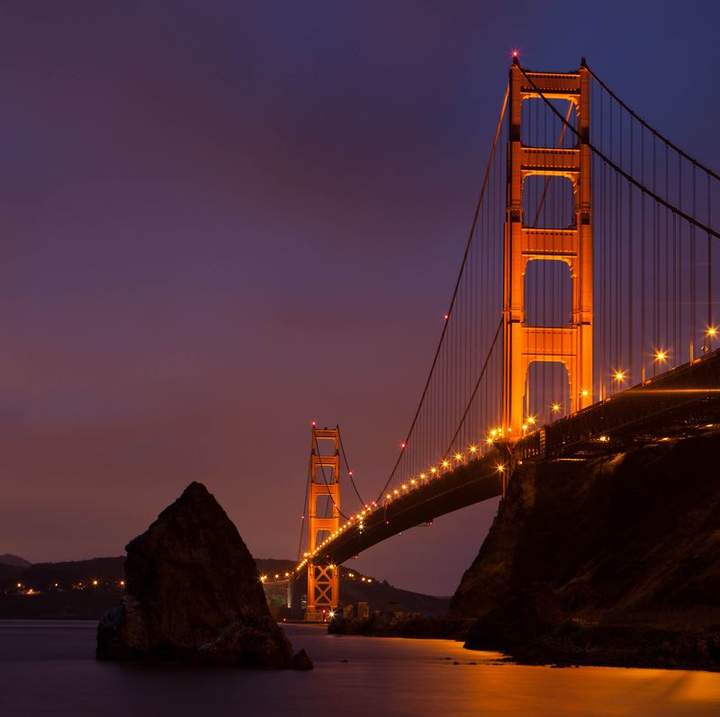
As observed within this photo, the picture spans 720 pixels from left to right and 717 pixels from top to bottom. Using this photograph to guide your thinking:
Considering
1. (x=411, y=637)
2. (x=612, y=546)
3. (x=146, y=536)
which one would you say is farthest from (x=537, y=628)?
(x=411, y=637)

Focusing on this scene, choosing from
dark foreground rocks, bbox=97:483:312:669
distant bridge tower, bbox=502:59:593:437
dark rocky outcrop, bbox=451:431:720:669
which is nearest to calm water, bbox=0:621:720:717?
dark foreground rocks, bbox=97:483:312:669

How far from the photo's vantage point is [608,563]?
5106cm

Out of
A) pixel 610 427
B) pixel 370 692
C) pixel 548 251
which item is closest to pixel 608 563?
pixel 610 427

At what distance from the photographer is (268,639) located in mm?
38969

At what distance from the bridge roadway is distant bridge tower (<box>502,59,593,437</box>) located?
2.84m

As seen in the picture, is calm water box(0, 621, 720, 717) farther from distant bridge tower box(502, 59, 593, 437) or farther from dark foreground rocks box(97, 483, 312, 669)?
distant bridge tower box(502, 59, 593, 437)

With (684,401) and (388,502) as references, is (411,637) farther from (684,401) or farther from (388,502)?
(684,401)

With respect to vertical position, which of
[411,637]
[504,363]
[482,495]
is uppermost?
[504,363]

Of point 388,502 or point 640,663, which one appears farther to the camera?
point 388,502

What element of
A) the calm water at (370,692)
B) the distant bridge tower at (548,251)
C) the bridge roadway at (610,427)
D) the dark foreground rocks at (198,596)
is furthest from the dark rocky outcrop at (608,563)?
the dark foreground rocks at (198,596)

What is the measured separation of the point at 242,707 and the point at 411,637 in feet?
161

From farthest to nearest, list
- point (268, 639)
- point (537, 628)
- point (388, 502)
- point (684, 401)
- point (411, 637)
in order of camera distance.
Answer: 1. point (388, 502)
2. point (411, 637)
3. point (684, 401)
4. point (537, 628)
5. point (268, 639)

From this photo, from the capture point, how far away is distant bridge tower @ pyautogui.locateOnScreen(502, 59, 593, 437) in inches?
2589

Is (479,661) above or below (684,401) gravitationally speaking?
below
